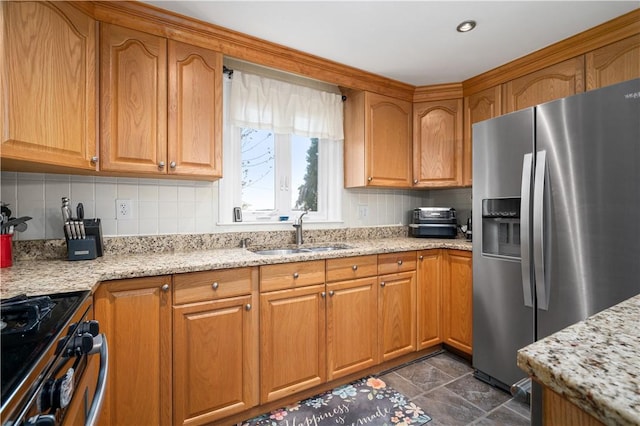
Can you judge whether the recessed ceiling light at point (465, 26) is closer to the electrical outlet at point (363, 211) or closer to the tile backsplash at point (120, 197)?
the electrical outlet at point (363, 211)

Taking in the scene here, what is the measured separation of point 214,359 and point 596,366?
5.16ft

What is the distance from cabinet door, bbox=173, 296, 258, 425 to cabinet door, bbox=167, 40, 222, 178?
82 centimetres

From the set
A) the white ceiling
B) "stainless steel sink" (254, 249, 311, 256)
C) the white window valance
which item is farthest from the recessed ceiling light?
"stainless steel sink" (254, 249, 311, 256)

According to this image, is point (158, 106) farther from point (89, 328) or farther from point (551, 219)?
point (551, 219)

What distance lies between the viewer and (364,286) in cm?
210

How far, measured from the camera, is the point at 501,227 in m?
2.02

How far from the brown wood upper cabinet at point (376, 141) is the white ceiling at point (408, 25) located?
365mm

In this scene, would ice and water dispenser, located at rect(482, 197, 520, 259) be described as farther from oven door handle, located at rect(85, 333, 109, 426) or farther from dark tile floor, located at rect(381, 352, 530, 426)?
oven door handle, located at rect(85, 333, 109, 426)

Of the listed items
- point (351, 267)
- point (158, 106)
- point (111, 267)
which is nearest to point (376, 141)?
point (351, 267)

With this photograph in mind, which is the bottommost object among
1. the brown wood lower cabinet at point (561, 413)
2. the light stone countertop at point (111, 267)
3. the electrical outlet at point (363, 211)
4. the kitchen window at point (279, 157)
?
the brown wood lower cabinet at point (561, 413)

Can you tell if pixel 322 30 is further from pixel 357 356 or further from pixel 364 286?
pixel 357 356

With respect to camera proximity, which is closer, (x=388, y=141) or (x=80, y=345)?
(x=80, y=345)

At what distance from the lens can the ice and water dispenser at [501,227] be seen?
1938 millimetres

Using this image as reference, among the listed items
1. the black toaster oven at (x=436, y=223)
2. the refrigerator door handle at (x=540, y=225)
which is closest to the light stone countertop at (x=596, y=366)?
the refrigerator door handle at (x=540, y=225)
